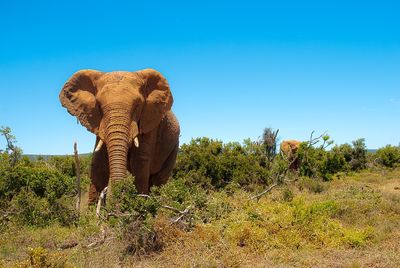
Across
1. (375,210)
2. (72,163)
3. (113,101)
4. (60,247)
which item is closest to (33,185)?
(113,101)

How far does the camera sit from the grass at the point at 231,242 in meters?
6.23

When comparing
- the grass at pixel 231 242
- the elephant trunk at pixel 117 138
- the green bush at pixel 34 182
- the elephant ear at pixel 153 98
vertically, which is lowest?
the grass at pixel 231 242

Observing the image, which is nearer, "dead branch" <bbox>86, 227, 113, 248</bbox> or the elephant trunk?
Answer: "dead branch" <bbox>86, 227, 113, 248</bbox>

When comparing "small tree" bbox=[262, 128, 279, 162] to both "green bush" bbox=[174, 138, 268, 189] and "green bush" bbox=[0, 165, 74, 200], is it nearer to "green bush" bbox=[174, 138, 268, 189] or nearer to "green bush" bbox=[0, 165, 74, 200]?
"green bush" bbox=[174, 138, 268, 189]

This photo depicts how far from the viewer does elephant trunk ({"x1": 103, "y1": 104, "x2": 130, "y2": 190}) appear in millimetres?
8477

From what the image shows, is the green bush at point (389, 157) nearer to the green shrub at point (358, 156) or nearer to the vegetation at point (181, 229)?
the green shrub at point (358, 156)

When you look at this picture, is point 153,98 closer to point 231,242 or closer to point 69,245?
point 69,245

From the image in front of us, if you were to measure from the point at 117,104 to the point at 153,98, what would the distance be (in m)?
1.36

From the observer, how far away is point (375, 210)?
10.3 meters

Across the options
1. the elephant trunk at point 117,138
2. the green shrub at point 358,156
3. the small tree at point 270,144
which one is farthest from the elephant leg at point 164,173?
the green shrub at point 358,156

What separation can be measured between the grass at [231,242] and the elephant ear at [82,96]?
2365 mm

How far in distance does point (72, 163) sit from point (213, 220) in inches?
533

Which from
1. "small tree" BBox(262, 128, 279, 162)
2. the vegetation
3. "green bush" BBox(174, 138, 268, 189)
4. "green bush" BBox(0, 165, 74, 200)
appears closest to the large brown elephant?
"green bush" BBox(0, 165, 74, 200)

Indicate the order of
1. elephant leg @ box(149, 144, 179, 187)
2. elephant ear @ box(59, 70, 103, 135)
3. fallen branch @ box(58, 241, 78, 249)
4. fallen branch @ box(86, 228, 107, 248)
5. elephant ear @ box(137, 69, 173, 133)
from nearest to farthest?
fallen branch @ box(86, 228, 107, 248)
fallen branch @ box(58, 241, 78, 249)
elephant ear @ box(59, 70, 103, 135)
elephant ear @ box(137, 69, 173, 133)
elephant leg @ box(149, 144, 179, 187)
